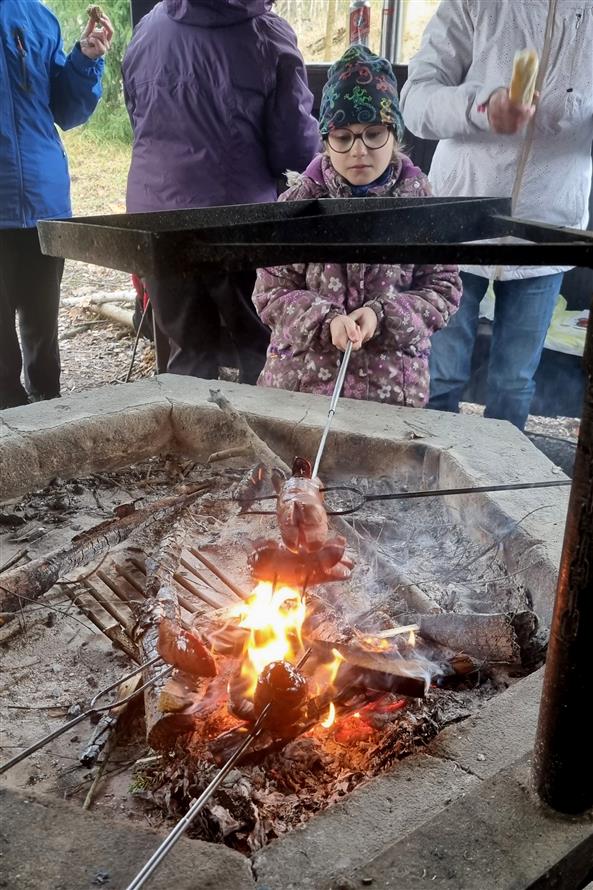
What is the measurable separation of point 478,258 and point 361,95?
2507 mm

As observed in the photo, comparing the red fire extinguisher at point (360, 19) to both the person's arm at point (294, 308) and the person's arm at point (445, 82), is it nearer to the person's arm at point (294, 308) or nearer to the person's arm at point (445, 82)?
the person's arm at point (445, 82)

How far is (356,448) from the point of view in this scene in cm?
314

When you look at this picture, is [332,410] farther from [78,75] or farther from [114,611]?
[78,75]

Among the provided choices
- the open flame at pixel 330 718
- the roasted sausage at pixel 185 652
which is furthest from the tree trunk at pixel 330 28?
the open flame at pixel 330 718

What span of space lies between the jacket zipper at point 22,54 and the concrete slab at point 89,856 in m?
4.37

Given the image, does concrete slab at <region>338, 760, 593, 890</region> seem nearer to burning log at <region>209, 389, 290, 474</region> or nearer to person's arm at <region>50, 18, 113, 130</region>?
burning log at <region>209, 389, 290, 474</region>

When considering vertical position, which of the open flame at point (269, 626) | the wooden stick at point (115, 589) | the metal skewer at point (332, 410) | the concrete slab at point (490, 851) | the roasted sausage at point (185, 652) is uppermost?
the metal skewer at point (332, 410)

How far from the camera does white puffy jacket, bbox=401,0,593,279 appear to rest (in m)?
3.68

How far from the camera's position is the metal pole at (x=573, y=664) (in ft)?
4.09

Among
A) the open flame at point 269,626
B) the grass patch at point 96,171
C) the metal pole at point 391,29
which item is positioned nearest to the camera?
the open flame at point 269,626

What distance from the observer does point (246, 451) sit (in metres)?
3.25

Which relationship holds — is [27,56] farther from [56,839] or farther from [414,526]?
[56,839]

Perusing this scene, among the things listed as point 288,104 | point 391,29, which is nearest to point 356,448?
point 288,104

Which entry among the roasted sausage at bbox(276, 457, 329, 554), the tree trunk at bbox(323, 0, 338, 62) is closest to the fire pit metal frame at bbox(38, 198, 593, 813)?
the roasted sausage at bbox(276, 457, 329, 554)
